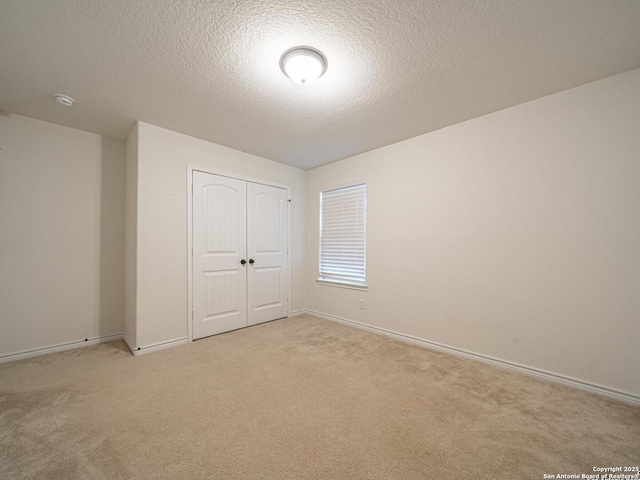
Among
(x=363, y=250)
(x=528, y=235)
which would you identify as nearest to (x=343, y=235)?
(x=363, y=250)

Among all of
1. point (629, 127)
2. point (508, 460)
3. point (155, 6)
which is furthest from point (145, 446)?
point (629, 127)

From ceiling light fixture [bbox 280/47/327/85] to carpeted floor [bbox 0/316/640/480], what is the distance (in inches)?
95.0

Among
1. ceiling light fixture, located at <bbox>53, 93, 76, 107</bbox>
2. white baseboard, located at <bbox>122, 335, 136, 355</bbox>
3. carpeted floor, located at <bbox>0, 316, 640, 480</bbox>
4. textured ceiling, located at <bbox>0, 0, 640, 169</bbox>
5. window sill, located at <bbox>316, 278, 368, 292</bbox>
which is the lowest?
white baseboard, located at <bbox>122, 335, 136, 355</bbox>

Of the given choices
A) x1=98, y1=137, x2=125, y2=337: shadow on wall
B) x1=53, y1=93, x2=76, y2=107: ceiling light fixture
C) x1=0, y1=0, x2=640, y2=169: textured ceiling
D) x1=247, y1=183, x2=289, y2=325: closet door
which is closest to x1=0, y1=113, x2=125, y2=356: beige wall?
x1=98, y1=137, x2=125, y2=337: shadow on wall

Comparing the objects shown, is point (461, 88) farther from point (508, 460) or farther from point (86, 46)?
point (86, 46)

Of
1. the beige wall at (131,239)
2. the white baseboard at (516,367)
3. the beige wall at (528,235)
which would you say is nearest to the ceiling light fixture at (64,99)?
the beige wall at (131,239)

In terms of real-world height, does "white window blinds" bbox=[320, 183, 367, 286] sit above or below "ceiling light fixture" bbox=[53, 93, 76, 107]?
below

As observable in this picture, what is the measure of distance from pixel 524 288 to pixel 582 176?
103 cm

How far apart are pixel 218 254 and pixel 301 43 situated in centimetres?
253

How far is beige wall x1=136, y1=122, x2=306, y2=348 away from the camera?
8.85ft

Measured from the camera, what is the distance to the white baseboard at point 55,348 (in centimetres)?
251

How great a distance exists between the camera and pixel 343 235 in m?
3.84

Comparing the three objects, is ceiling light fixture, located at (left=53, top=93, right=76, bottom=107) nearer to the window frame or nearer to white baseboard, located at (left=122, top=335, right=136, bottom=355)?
white baseboard, located at (left=122, top=335, right=136, bottom=355)

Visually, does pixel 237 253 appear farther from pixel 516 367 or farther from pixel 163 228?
pixel 516 367
